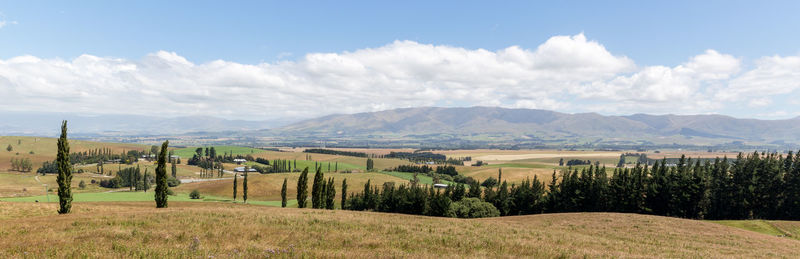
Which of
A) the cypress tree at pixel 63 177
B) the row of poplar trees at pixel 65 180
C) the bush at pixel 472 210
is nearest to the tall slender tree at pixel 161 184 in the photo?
the row of poplar trees at pixel 65 180

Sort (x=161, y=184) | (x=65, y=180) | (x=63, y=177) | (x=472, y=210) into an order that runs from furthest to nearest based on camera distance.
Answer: (x=472, y=210), (x=161, y=184), (x=65, y=180), (x=63, y=177)

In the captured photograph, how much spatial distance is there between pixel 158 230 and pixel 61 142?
141 ft

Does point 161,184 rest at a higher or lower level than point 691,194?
higher

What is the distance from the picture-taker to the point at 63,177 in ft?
160

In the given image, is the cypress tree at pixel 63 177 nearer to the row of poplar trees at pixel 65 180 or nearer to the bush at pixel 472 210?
the row of poplar trees at pixel 65 180

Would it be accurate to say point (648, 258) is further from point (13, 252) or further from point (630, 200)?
point (630, 200)

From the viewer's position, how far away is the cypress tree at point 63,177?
154 ft

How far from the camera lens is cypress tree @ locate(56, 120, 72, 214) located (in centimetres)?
4684

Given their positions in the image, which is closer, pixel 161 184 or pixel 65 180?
pixel 65 180

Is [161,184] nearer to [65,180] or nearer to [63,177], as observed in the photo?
[65,180]

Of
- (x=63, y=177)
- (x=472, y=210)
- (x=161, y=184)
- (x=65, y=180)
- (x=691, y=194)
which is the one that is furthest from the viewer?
(x=472, y=210)

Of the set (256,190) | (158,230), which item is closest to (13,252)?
(158,230)

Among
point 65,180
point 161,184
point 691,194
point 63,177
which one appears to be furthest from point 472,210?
point 63,177

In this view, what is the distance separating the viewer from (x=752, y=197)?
91438 mm
